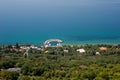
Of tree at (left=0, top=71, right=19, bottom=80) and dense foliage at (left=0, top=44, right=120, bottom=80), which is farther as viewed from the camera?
dense foliage at (left=0, top=44, right=120, bottom=80)

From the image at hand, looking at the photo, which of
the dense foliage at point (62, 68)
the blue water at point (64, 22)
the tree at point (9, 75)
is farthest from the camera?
the blue water at point (64, 22)

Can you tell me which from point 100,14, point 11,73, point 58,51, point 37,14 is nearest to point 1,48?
point 58,51

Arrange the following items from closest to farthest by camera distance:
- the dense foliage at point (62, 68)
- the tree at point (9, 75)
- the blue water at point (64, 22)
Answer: the tree at point (9, 75) < the dense foliage at point (62, 68) < the blue water at point (64, 22)

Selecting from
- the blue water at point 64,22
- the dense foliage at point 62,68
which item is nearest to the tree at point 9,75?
the dense foliage at point 62,68

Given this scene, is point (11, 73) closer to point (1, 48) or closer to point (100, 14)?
point (1, 48)

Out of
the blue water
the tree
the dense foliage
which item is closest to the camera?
the tree

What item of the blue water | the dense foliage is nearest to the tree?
the dense foliage

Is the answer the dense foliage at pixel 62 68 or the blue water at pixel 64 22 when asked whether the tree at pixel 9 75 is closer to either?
the dense foliage at pixel 62 68

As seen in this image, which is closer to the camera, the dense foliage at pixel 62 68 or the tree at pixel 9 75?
the tree at pixel 9 75

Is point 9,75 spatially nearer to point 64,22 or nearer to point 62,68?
point 62,68

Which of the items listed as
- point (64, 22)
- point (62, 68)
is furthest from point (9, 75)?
point (64, 22)

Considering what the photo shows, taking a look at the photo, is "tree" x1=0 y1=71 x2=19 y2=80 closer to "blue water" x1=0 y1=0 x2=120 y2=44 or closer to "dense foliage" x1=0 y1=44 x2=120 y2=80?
"dense foliage" x1=0 y1=44 x2=120 y2=80
